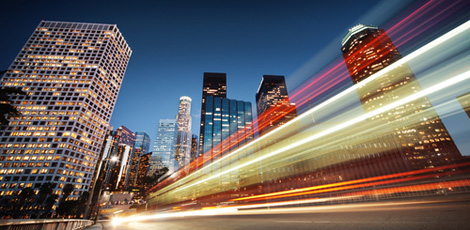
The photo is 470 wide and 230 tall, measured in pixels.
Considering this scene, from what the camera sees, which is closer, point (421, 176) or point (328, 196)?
point (421, 176)

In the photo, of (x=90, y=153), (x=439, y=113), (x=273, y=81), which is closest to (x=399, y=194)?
(x=439, y=113)

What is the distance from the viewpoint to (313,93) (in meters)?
16.8

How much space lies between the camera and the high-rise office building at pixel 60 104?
72438 millimetres

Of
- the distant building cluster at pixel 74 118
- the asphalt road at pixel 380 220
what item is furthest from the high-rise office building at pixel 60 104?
the asphalt road at pixel 380 220

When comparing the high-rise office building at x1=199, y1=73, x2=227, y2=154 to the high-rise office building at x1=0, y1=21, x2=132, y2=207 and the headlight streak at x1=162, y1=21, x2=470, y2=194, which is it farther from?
the headlight streak at x1=162, y1=21, x2=470, y2=194

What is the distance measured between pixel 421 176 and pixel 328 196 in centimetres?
667

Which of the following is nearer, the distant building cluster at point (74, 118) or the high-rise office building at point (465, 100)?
the high-rise office building at point (465, 100)

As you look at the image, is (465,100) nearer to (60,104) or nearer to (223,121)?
(223,121)

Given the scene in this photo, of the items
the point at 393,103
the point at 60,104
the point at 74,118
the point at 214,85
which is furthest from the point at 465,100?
the point at 214,85

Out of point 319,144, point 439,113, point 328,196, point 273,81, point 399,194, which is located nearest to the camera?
point 439,113

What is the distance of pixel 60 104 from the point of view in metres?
83.9

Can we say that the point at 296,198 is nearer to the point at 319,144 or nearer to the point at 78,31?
the point at 319,144

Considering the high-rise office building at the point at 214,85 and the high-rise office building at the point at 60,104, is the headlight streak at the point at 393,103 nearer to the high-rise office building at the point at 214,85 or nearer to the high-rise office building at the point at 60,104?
the high-rise office building at the point at 60,104

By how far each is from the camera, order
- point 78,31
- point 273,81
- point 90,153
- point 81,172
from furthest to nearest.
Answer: point 273,81
point 78,31
point 90,153
point 81,172
